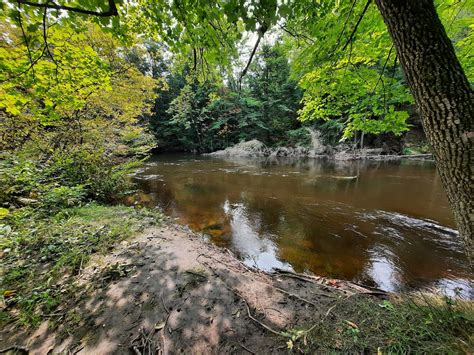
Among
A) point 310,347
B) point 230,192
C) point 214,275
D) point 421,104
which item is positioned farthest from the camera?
point 230,192

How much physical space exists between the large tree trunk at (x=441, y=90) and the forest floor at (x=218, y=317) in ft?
3.03

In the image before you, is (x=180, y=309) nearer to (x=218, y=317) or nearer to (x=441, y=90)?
(x=218, y=317)

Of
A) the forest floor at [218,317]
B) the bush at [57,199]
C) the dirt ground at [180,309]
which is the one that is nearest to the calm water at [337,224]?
the dirt ground at [180,309]

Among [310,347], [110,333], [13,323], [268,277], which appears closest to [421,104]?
[310,347]

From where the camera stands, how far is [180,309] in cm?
191

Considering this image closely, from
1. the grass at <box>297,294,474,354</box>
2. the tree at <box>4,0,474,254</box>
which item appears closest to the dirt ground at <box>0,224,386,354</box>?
the grass at <box>297,294,474,354</box>

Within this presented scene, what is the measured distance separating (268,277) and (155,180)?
8.80m

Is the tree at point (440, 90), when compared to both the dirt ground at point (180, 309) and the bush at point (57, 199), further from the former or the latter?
the bush at point (57, 199)

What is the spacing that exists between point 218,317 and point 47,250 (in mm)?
2467

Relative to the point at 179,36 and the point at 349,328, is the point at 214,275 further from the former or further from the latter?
the point at 179,36

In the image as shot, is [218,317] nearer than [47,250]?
Yes

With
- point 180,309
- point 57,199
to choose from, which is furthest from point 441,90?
point 57,199

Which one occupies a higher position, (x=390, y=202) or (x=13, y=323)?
(x=13, y=323)

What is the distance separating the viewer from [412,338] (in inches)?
53.3
